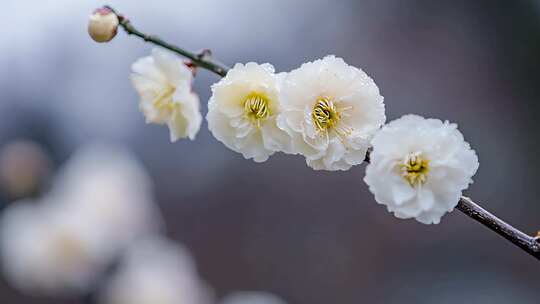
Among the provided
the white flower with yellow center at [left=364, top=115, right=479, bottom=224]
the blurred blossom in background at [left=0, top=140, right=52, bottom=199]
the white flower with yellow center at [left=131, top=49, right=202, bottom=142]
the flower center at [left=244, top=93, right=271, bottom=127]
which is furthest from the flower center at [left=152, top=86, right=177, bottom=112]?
the blurred blossom in background at [left=0, top=140, right=52, bottom=199]

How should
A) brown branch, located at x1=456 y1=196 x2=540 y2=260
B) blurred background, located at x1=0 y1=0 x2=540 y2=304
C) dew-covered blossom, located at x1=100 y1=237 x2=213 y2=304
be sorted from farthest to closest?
blurred background, located at x1=0 y1=0 x2=540 y2=304 < dew-covered blossom, located at x1=100 y1=237 x2=213 y2=304 < brown branch, located at x1=456 y1=196 x2=540 y2=260

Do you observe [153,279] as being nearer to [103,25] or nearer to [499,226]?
[103,25]

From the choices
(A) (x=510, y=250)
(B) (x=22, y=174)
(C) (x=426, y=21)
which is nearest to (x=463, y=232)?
(A) (x=510, y=250)

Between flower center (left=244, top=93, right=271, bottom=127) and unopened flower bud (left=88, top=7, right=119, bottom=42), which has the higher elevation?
unopened flower bud (left=88, top=7, right=119, bottom=42)

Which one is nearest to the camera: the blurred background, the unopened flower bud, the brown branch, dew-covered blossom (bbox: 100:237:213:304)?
the brown branch

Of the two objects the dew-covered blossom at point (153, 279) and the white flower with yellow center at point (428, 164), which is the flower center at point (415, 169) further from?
the dew-covered blossom at point (153, 279)

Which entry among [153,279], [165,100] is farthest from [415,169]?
[153,279]

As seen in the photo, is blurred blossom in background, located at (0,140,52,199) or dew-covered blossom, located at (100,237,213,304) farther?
blurred blossom in background, located at (0,140,52,199)

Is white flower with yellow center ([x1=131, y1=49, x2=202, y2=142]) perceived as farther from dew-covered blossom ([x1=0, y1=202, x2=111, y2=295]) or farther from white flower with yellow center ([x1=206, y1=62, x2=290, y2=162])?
dew-covered blossom ([x1=0, y1=202, x2=111, y2=295])

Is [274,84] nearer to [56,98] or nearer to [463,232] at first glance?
[463,232]
